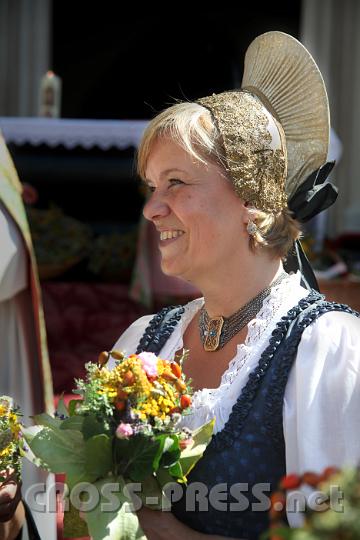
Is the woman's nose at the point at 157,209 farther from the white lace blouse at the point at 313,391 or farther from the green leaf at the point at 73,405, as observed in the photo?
the green leaf at the point at 73,405

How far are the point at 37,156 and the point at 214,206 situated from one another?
3.91 meters

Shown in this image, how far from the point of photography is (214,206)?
6.11ft

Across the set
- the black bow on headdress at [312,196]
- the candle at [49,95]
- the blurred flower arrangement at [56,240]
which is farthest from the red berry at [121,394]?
the candle at [49,95]

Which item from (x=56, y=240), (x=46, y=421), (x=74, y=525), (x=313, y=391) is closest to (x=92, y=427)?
(x=46, y=421)

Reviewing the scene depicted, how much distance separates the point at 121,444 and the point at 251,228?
0.61 meters

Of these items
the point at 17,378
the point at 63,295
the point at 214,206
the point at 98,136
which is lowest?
the point at 63,295

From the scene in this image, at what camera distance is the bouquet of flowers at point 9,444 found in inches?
67.3

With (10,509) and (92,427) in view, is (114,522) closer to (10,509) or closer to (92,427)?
(92,427)

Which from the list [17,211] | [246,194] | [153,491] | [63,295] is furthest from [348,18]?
[153,491]

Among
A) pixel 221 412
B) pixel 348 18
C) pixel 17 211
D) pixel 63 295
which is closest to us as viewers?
pixel 221 412

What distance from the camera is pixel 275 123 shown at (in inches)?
76.7

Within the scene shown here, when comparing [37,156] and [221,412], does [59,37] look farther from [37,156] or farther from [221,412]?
[221,412]

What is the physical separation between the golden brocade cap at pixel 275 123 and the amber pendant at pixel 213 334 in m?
0.28

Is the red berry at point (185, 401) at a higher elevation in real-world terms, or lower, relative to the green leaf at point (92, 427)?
higher
